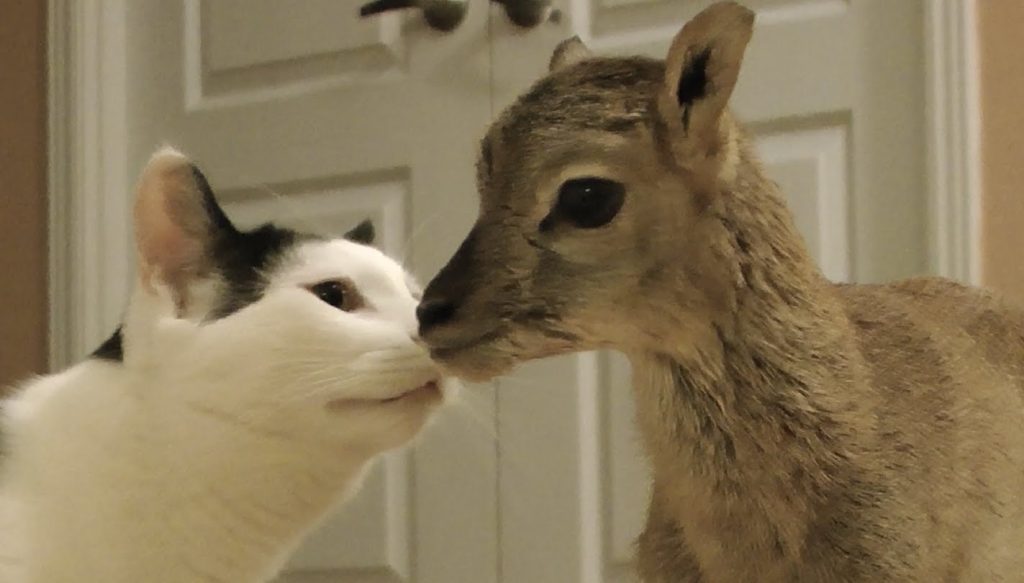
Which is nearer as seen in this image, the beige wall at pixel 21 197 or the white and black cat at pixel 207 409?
the white and black cat at pixel 207 409

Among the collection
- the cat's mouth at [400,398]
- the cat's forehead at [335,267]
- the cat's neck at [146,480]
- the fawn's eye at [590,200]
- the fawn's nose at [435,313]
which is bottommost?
the cat's neck at [146,480]

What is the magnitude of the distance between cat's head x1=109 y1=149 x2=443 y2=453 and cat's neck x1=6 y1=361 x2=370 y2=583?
0.02 metres

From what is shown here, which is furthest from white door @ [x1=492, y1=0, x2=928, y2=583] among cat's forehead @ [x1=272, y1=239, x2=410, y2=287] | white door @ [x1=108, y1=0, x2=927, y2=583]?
cat's forehead @ [x1=272, y1=239, x2=410, y2=287]

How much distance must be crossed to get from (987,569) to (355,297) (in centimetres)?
55

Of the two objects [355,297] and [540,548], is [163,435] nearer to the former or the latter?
[355,297]

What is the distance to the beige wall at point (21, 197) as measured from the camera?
1678mm

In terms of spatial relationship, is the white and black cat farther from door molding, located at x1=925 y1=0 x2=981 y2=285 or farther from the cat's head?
door molding, located at x1=925 y1=0 x2=981 y2=285

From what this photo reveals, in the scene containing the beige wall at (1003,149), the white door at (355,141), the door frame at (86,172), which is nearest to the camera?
the beige wall at (1003,149)

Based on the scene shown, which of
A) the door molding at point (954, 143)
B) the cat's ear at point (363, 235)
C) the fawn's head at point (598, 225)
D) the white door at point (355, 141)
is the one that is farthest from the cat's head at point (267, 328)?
the door molding at point (954, 143)

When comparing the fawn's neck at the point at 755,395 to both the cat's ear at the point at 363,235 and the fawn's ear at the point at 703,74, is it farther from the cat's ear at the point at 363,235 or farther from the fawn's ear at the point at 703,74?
the cat's ear at the point at 363,235

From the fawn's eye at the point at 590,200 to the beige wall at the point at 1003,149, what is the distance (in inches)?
33.1

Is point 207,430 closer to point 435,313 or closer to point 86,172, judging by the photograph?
point 435,313

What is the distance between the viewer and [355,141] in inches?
62.7

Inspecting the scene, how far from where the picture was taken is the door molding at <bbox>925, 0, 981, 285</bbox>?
1259mm
